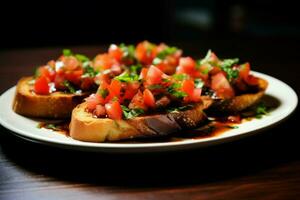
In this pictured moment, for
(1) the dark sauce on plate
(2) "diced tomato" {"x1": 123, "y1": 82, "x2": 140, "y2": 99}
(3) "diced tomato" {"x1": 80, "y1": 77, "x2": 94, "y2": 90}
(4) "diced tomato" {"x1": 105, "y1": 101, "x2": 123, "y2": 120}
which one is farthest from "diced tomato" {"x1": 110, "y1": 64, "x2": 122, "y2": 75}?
(4) "diced tomato" {"x1": 105, "y1": 101, "x2": 123, "y2": 120}

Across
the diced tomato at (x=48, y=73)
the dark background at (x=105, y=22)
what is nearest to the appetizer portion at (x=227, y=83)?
the diced tomato at (x=48, y=73)

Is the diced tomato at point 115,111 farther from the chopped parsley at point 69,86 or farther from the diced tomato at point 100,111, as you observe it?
the chopped parsley at point 69,86

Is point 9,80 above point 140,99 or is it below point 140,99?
below

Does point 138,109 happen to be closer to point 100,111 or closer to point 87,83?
point 100,111

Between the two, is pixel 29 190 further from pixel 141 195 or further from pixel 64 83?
pixel 64 83

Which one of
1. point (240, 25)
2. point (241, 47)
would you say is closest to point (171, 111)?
point (241, 47)

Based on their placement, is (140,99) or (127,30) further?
(127,30)
